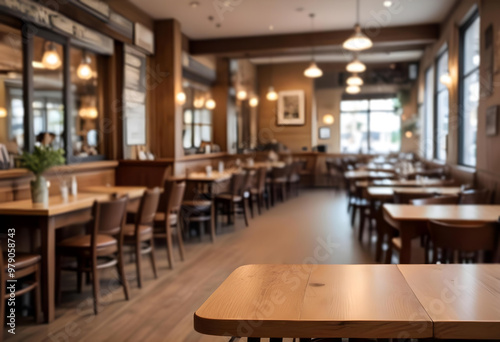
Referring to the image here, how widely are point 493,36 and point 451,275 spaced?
15.0 ft

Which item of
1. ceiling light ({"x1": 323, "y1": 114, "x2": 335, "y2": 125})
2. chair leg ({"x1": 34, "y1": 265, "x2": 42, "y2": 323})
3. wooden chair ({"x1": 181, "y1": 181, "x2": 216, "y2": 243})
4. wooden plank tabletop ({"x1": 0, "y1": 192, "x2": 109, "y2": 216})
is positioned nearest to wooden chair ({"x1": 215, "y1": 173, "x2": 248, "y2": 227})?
wooden chair ({"x1": 181, "y1": 181, "x2": 216, "y2": 243})

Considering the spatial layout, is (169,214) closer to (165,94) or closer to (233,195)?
(233,195)

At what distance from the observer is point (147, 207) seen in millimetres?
4207

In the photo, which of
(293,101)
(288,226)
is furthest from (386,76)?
(288,226)

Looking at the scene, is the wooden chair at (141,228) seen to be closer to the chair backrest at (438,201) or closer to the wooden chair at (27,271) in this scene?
the wooden chair at (27,271)

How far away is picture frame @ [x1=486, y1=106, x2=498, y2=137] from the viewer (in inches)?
200

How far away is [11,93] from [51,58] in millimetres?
870

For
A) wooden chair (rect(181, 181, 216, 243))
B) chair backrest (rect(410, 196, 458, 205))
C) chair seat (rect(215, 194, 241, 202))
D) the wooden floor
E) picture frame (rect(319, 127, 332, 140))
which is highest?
picture frame (rect(319, 127, 332, 140))

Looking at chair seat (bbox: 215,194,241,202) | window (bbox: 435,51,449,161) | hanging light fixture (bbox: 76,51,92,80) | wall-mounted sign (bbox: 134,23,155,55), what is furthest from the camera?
window (bbox: 435,51,449,161)

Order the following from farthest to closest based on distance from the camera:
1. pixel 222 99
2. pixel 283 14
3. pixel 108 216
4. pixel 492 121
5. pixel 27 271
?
Result: pixel 222 99 → pixel 283 14 → pixel 492 121 → pixel 108 216 → pixel 27 271

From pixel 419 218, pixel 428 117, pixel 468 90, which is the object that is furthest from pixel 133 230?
pixel 428 117

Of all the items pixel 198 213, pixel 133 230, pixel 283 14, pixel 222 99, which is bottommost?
pixel 198 213

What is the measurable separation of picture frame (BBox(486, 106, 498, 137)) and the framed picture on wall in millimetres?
8369

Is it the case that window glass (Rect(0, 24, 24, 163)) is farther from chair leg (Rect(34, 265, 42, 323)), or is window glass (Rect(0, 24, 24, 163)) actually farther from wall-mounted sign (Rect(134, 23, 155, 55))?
wall-mounted sign (Rect(134, 23, 155, 55))
